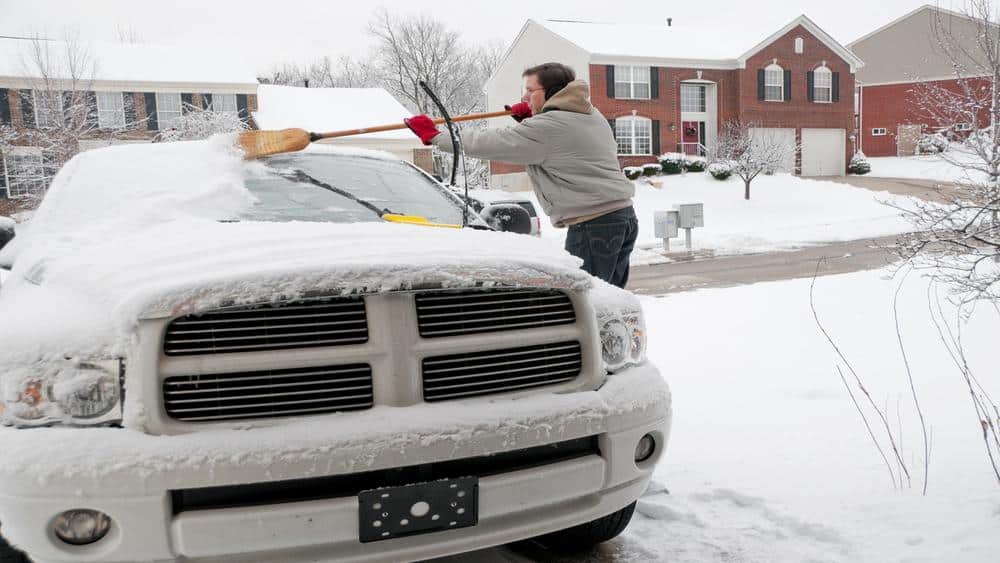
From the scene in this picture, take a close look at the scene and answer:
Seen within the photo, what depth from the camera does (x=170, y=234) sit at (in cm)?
262

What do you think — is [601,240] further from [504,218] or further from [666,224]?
[666,224]

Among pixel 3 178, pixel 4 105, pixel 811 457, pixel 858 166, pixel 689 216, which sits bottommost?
pixel 811 457

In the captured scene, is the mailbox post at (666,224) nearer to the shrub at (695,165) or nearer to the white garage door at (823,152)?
the shrub at (695,165)

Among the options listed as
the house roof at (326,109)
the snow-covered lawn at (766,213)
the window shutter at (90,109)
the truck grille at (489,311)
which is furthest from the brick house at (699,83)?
the truck grille at (489,311)

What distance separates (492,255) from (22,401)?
50.0 inches

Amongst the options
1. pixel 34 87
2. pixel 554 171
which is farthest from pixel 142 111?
pixel 554 171

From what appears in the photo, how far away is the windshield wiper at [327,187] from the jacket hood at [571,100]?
1.08 m

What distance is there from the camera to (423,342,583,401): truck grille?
6.91ft

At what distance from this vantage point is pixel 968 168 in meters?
6.45

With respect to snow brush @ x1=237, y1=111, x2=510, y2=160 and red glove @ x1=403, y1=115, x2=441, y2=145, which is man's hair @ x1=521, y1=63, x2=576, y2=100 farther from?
snow brush @ x1=237, y1=111, x2=510, y2=160

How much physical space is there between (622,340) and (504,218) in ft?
4.46

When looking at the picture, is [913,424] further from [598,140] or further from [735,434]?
[598,140]

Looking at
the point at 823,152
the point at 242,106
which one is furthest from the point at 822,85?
the point at 242,106

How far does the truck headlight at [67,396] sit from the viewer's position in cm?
189
